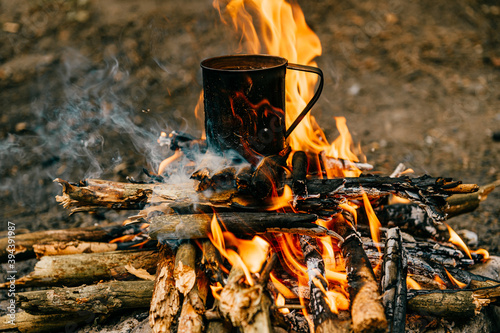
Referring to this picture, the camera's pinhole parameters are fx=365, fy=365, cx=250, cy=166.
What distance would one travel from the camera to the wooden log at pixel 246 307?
61.4 inches

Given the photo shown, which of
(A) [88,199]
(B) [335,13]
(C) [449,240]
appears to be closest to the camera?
(A) [88,199]

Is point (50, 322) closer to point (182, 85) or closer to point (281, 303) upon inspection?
point (281, 303)

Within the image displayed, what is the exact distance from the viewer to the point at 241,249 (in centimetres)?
201

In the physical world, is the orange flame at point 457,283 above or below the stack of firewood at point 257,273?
below

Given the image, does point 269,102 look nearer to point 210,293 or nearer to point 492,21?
point 210,293

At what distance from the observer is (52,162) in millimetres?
4871

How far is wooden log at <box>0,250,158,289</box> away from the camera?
7.47ft

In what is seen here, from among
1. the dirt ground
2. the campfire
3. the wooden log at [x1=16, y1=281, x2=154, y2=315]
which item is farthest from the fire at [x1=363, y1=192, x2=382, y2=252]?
the dirt ground

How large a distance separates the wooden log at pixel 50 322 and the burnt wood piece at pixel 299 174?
1.41 metres

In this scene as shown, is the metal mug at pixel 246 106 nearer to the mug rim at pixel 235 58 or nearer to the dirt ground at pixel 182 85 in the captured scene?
the mug rim at pixel 235 58

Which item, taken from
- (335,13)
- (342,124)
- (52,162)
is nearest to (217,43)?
(335,13)

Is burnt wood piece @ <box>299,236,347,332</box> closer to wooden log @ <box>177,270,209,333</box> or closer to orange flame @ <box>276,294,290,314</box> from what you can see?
orange flame @ <box>276,294,290,314</box>

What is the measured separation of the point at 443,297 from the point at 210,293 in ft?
3.94

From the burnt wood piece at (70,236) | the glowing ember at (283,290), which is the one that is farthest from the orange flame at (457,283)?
the burnt wood piece at (70,236)
